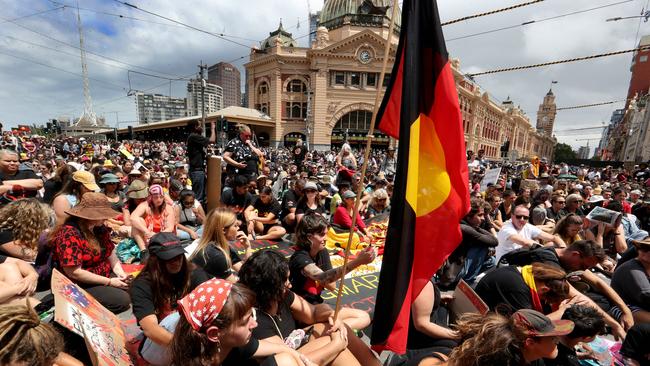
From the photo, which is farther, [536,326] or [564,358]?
[564,358]

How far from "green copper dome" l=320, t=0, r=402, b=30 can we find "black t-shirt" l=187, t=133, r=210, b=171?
44679 millimetres

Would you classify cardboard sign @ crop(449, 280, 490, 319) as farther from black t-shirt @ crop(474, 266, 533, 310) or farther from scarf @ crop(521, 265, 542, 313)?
scarf @ crop(521, 265, 542, 313)

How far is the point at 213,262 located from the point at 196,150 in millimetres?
5236

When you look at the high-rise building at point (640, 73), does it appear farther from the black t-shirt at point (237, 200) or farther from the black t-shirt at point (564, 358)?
the black t-shirt at point (564, 358)

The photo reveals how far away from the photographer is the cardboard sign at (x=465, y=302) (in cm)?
264

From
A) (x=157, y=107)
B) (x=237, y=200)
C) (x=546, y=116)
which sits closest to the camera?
(x=237, y=200)

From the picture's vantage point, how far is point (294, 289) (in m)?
3.06

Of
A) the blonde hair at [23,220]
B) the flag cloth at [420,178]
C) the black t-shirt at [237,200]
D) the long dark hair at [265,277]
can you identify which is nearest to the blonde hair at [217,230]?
the long dark hair at [265,277]

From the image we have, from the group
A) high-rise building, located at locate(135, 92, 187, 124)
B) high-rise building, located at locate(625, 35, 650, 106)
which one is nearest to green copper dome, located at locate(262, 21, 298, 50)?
high-rise building, located at locate(135, 92, 187, 124)

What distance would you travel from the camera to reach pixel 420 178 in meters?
2.30

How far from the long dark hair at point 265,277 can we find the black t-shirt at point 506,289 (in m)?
1.93

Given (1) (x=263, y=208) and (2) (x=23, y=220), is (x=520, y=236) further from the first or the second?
(2) (x=23, y=220)

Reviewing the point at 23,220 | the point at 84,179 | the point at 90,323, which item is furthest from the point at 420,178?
the point at 84,179

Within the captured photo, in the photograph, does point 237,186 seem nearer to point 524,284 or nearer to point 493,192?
point 524,284
